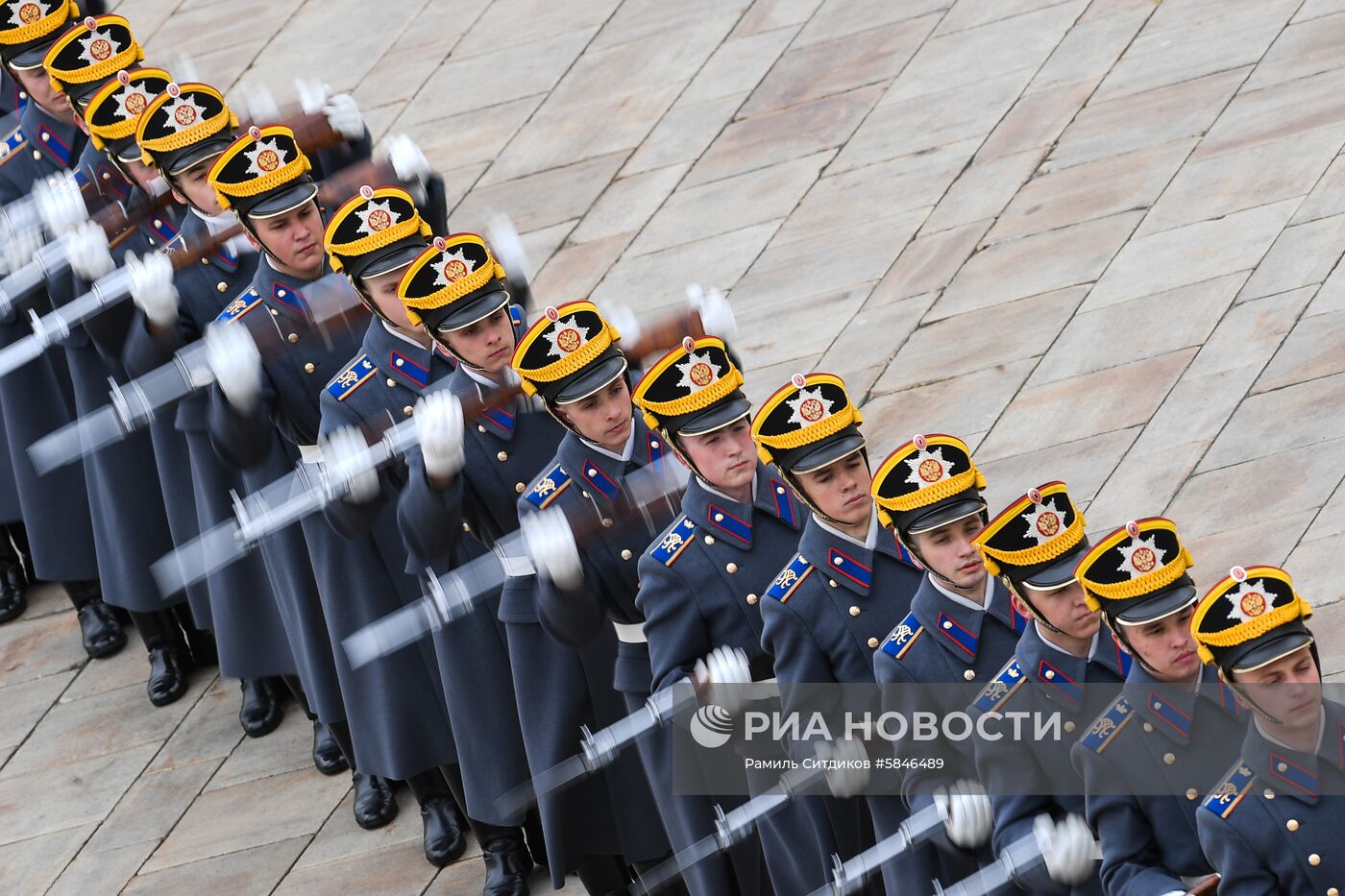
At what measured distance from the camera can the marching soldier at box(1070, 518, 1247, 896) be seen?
543 cm

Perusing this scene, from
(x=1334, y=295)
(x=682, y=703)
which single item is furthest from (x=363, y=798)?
(x=1334, y=295)

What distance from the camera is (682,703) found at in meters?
6.25

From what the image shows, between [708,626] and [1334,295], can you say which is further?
[1334,295]

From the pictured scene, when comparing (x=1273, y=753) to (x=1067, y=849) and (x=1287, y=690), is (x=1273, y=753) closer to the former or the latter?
(x=1287, y=690)

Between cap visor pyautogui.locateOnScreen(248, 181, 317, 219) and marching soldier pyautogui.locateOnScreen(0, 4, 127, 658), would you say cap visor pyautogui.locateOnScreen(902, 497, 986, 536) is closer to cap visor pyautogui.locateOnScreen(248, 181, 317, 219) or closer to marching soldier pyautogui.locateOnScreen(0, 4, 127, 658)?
cap visor pyautogui.locateOnScreen(248, 181, 317, 219)

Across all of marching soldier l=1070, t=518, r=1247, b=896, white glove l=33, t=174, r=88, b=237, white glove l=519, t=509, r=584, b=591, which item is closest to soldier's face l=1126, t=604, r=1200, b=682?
marching soldier l=1070, t=518, r=1247, b=896

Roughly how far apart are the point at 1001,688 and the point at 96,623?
16.2 feet

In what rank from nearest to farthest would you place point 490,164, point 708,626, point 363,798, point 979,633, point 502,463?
point 979,633
point 708,626
point 502,463
point 363,798
point 490,164

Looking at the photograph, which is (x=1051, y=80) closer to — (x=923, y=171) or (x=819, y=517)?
(x=923, y=171)

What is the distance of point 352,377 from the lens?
7227 mm

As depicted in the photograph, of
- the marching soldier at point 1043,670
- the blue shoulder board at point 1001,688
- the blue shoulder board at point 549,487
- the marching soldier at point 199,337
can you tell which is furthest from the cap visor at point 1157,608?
the marching soldier at point 199,337

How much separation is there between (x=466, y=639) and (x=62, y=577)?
2.65 m

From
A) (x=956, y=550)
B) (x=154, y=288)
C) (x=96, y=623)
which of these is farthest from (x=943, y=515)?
(x=96, y=623)

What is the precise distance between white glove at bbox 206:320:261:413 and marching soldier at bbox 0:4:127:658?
191cm
